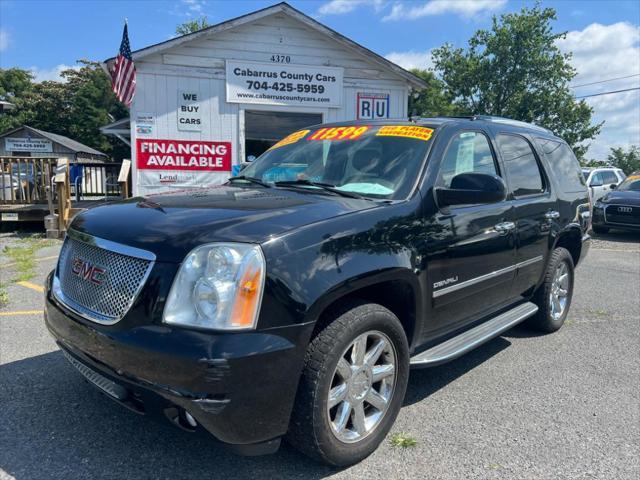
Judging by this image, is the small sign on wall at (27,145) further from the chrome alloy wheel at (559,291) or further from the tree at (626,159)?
the tree at (626,159)

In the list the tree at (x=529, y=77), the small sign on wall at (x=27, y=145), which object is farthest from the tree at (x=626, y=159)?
the small sign on wall at (x=27, y=145)

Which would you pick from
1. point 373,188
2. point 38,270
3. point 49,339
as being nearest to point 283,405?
point 373,188

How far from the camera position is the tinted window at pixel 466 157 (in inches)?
131

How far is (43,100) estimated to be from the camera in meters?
51.6

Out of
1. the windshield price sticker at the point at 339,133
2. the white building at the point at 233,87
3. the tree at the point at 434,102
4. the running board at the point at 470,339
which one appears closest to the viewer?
the running board at the point at 470,339

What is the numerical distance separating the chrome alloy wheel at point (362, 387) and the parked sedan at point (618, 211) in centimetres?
1194

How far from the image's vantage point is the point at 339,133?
3.84 m

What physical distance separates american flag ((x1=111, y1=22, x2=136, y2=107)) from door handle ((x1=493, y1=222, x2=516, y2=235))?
9.12 meters

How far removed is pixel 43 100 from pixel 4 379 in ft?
188

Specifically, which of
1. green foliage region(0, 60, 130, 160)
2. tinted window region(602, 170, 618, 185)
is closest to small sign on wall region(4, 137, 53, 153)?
green foliage region(0, 60, 130, 160)

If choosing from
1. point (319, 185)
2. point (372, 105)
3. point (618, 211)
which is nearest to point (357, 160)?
point (319, 185)

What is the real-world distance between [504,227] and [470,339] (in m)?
0.90

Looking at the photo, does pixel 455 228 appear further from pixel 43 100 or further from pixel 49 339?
pixel 43 100

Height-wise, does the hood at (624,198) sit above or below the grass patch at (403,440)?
above
